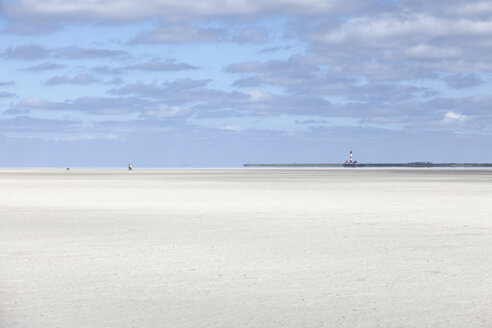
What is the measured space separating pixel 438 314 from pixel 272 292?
226 centimetres

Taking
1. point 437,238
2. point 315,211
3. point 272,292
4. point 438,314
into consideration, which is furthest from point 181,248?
point 315,211

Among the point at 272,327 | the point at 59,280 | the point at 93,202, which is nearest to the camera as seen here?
the point at 272,327

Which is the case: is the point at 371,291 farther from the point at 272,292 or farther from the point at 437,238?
the point at 437,238

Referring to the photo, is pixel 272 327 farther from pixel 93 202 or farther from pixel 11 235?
pixel 93 202

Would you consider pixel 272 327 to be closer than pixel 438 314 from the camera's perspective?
Yes

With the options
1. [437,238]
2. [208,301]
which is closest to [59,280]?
[208,301]

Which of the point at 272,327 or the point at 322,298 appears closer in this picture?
the point at 272,327

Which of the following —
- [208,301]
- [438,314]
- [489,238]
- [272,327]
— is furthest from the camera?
[489,238]

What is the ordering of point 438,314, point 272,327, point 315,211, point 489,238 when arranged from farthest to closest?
point 315,211, point 489,238, point 438,314, point 272,327

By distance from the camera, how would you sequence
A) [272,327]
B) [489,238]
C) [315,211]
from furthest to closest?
[315,211] < [489,238] < [272,327]

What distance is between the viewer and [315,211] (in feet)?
74.6

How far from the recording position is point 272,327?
7465 mm

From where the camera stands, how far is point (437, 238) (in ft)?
49.9

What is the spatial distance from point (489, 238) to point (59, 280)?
9.44 meters
